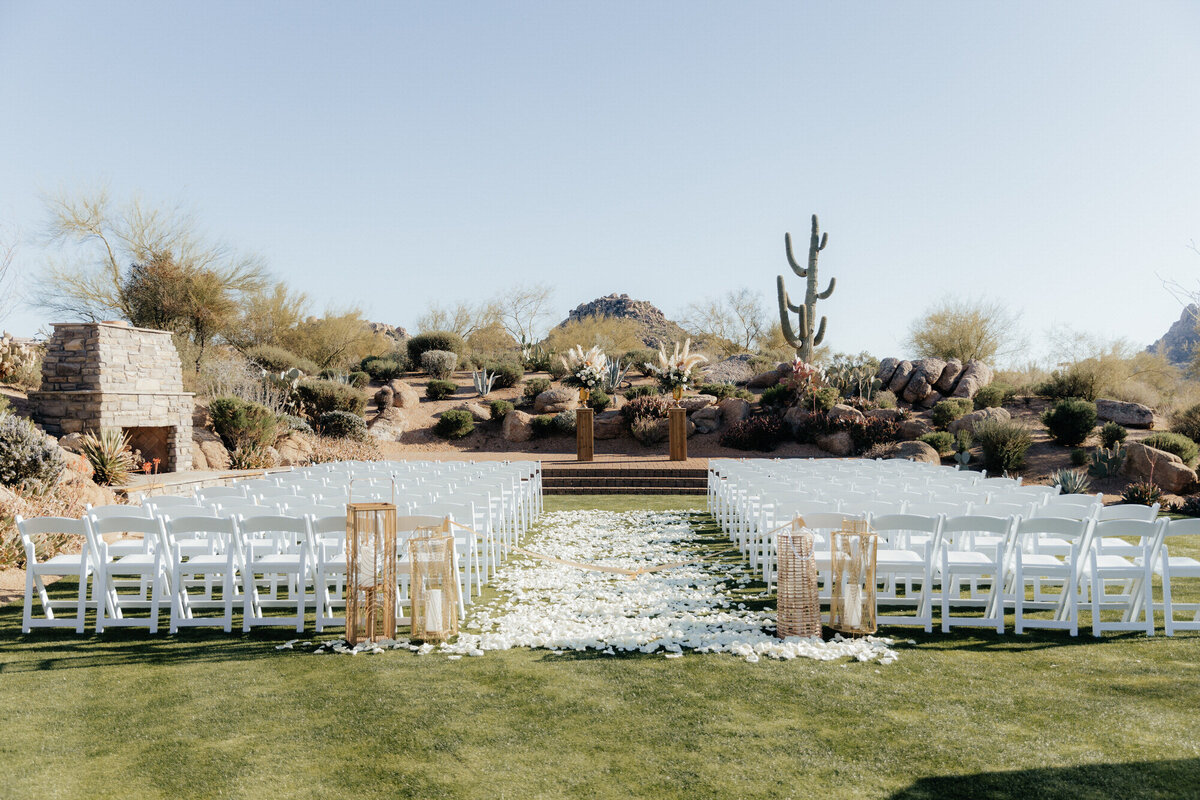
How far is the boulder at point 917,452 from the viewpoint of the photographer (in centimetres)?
1841

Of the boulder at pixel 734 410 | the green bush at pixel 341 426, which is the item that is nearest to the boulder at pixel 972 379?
the boulder at pixel 734 410

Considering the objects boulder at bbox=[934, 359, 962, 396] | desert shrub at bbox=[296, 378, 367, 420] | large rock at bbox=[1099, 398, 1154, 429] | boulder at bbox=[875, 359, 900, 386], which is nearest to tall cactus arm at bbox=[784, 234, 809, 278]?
boulder at bbox=[875, 359, 900, 386]

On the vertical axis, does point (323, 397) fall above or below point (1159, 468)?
above

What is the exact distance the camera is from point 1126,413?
65.0ft

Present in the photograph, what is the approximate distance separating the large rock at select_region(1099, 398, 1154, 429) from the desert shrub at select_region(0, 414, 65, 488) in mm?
22129

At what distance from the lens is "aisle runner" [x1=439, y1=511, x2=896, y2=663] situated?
206 inches

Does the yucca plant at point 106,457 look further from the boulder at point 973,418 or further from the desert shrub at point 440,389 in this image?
the boulder at point 973,418

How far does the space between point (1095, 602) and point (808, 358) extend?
2349 centimetres

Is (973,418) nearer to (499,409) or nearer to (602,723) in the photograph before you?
(499,409)

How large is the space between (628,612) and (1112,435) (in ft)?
52.9

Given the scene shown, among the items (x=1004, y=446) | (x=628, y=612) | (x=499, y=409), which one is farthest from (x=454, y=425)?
(x=628, y=612)

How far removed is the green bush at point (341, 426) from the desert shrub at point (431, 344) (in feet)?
36.2

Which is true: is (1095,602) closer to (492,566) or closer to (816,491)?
(816,491)

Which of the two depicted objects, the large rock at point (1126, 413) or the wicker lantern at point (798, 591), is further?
the large rock at point (1126, 413)
